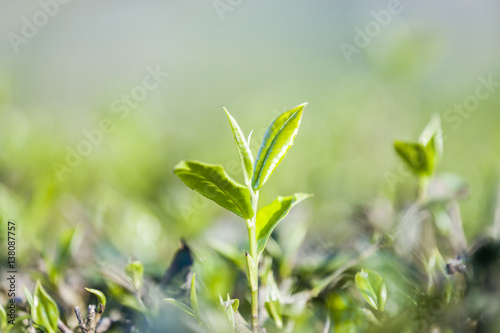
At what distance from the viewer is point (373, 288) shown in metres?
0.61

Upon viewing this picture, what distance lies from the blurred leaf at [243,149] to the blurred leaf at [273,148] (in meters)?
0.01

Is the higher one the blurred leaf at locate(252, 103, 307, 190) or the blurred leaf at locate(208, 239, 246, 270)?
the blurred leaf at locate(252, 103, 307, 190)

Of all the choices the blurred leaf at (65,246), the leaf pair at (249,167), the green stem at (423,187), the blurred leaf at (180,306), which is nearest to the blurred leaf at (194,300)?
the blurred leaf at (180,306)

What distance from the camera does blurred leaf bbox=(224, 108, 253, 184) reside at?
A: 54cm

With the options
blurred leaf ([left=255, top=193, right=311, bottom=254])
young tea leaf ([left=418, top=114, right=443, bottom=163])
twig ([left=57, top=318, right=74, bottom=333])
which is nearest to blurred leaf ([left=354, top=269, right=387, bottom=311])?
blurred leaf ([left=255, top=193, right=311, bottom=254])

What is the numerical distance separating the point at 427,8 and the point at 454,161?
301 cm

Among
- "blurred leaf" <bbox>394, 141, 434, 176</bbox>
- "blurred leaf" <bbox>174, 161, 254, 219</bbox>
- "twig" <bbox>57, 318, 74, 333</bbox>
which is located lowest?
"twig" <bbox>57, 318, 74, 333</bbox>

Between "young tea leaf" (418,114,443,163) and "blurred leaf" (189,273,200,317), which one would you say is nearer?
"blurred leaf" (189,273,200,317)

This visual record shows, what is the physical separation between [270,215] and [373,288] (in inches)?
6.7

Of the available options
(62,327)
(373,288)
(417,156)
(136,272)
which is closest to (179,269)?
(136,272)

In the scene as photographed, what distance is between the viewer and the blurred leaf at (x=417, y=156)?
72cm

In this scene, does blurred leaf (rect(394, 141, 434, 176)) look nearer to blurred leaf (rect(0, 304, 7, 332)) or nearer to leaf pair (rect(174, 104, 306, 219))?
leaf pair (rect(174, 104, 306, 219))

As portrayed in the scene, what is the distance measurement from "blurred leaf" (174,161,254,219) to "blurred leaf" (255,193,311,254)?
27 mm

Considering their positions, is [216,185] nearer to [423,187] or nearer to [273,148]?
[273,148]
